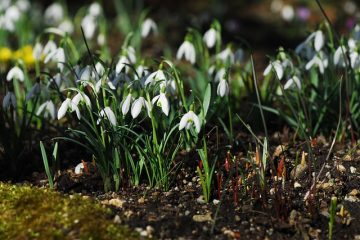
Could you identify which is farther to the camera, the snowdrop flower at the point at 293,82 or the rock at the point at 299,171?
the snowdrop flower at the point at 293,82

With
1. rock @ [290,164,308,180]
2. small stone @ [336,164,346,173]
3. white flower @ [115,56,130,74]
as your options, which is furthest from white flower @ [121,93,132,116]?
small stone @ [336,164,346,173]

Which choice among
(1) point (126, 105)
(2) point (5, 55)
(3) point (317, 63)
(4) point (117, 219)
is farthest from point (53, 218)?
(2) point (5, 55)

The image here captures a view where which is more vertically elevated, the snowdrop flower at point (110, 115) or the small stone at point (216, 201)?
the snowdrop flower at point (110, 115)

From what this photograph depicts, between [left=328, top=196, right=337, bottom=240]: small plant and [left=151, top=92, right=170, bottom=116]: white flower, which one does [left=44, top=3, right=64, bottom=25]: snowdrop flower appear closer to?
[left=151, top=92, right=170, bottom=116]: white flower

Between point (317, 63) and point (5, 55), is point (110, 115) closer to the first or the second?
point (317, 63)

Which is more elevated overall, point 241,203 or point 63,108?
point 63,108

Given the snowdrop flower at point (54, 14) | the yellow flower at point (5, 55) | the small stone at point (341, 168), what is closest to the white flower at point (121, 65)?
the small stone at point (341, 168)

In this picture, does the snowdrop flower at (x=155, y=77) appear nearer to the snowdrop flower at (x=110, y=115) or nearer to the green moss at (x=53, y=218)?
the snowdrop flower at (x=110, y=115)
